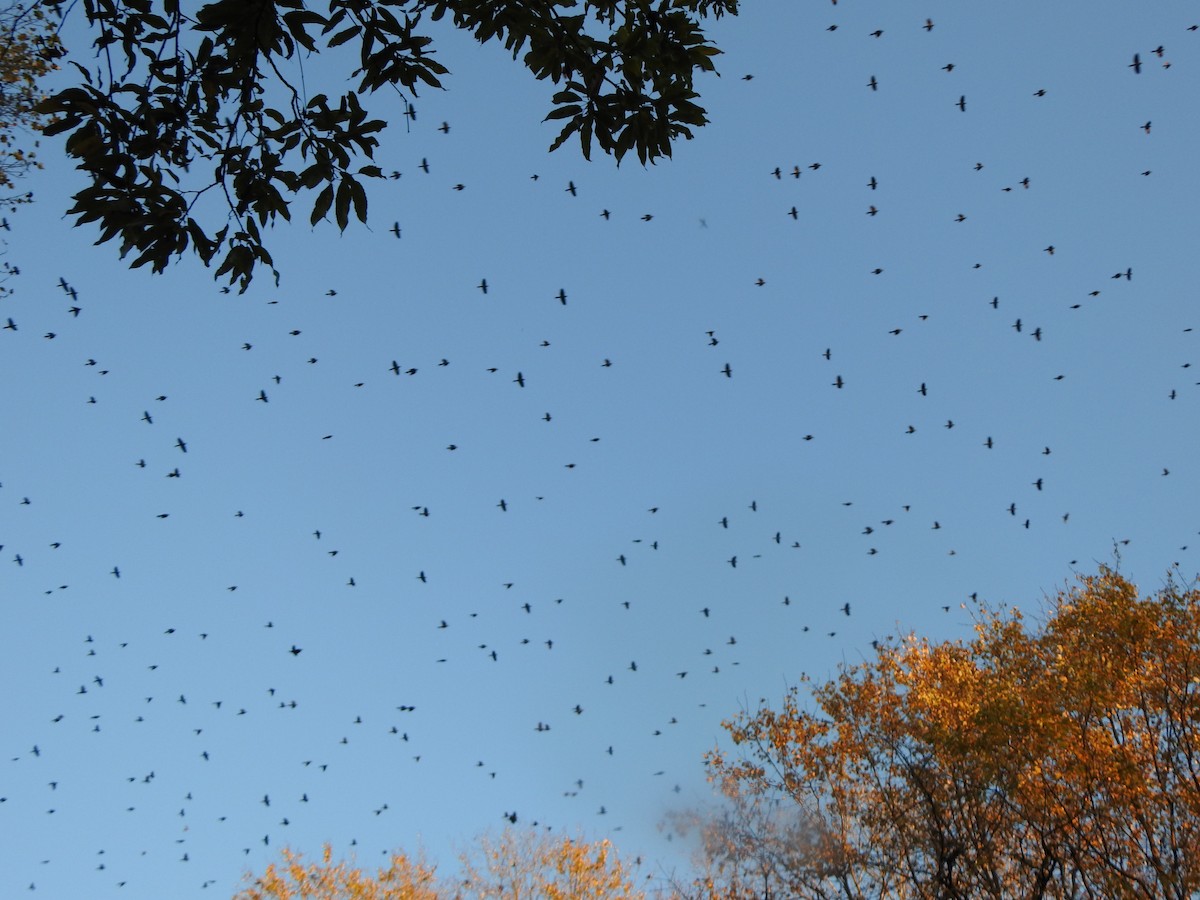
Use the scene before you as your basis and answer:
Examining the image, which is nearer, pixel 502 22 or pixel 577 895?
pixel 502 22

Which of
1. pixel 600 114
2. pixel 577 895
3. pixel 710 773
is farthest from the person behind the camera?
pixel 577 895

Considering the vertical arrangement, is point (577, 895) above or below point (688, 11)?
below

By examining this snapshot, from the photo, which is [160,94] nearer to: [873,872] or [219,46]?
[219,46]

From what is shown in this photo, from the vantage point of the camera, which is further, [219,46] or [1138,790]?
[1138,790]

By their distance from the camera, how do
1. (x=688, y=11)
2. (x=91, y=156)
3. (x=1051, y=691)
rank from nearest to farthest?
1. (x=91, y=156)
2. (x=688, y=11)
3. (x=1051, y=691)

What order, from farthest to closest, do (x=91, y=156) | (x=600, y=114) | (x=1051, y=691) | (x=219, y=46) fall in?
(x=1051, y=691) → (x=600, y=114) → (x=219, y=46) → (x=91, y=156)

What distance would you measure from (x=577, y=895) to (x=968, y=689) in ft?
41.7

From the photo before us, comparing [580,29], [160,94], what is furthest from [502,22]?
[160,94]

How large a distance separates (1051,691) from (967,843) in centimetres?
302

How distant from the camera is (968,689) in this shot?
18469 mm

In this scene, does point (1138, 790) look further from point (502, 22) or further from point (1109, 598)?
point (502, 22)

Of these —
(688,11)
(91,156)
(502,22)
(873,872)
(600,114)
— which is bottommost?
(873,872)

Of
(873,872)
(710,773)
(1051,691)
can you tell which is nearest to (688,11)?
(1051,691)

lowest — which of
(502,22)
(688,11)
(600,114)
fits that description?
(600,114)
